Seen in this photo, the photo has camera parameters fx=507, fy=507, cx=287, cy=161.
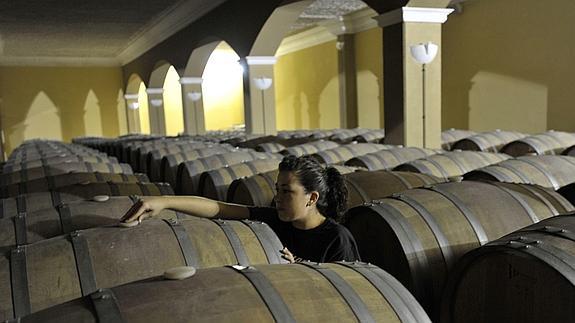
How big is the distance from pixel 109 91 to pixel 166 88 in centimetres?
288

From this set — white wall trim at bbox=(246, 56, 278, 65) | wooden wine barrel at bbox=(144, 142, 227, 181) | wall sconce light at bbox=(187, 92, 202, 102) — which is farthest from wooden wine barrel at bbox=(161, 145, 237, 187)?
wall sconce light at bbox=(187, 92, 202, 102)

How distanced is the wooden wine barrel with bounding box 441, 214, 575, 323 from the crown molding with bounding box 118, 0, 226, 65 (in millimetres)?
11498

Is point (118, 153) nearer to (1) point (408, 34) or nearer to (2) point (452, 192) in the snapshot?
(1) point (408, 34)

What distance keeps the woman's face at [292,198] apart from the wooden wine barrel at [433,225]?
17.3 inches

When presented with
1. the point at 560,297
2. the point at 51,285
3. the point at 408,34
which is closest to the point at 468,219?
the point at 560,297

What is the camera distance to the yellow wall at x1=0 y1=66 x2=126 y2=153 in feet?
76.9

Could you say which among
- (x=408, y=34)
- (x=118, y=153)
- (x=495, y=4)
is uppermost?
(x=495, y=4)

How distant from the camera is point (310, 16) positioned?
15516mm

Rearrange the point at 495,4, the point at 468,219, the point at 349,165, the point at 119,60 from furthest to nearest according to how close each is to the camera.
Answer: the point at 119,60
the point at 495,4
the point at 349,165
the point at 468,219

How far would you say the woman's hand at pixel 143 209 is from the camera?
7.07 ft

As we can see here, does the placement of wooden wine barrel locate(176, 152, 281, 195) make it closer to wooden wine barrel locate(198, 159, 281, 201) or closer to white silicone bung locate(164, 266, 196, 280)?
wooden wine barrel locate(198, 159, 281, 201)

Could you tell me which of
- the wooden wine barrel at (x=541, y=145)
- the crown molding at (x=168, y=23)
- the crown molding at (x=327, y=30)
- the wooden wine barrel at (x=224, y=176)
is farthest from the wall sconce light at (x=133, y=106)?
the wooden wine barrel at (x=224, y=176)

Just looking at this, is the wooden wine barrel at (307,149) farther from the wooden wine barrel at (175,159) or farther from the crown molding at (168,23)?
the crown molding at (168,23)

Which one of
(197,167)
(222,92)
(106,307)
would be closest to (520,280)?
(106,307)
